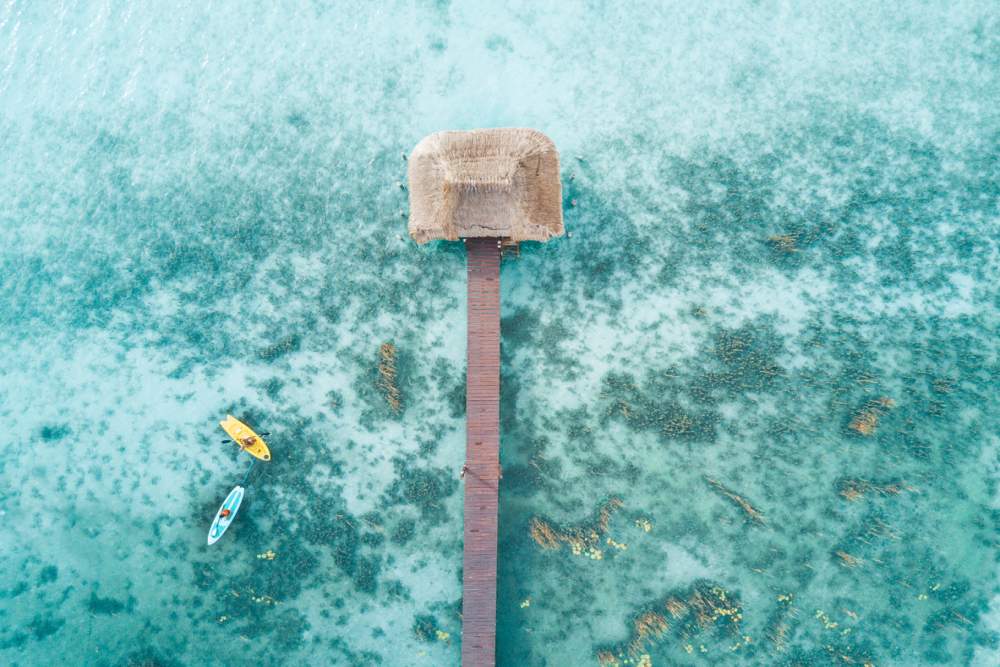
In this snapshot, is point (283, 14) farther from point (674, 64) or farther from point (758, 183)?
point (758, 183)

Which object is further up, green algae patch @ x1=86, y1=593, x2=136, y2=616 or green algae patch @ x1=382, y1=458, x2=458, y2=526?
green algae patch @ x1=382, y1=458, x2=458, y2=526

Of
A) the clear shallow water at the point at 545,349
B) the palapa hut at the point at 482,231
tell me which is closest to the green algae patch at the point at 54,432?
the clear shallow water at the point at 545,349

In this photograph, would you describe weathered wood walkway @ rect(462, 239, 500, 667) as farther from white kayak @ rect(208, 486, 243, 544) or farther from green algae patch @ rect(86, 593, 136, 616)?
green algae patch @ rect(86, 593, 136, 616)

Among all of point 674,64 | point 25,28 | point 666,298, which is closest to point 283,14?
point 25,28

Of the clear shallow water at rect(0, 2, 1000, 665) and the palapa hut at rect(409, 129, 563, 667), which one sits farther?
the clear shallow water at rect(0, 2, 1000, 665)

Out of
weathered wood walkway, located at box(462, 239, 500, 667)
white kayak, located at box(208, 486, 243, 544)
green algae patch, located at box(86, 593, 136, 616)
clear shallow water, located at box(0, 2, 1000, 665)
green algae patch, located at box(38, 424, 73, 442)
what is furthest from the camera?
green algae patch, located at box(38, 424, 73, 442)

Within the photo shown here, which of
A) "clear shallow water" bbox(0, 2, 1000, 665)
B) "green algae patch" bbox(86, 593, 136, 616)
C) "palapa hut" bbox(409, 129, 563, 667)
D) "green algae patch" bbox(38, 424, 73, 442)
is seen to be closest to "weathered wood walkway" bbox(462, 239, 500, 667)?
"palapa hut" bbox(409, 129, 563, 667)

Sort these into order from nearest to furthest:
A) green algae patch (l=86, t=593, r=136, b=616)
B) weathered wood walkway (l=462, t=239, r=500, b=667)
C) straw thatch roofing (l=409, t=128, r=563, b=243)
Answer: straw thatch roofing (l=409, t=128, r=563, b=243) → weathered wood walkway (l=462, t=239, r=500, b=667) → green algae patch (l=86, t=593, r=136, b=616)
